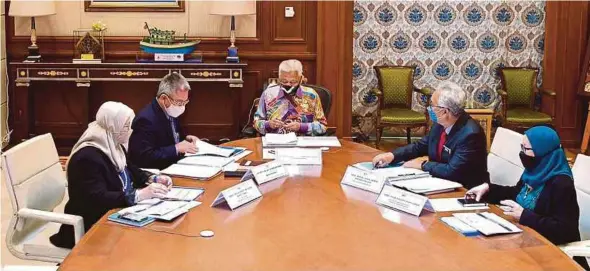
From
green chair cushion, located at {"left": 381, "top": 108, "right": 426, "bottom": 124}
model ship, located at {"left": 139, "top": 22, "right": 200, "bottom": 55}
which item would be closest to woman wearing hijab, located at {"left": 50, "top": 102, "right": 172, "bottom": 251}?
model ship, located at {"left": 139, "top": 22, "right": 200, "bottom": 55}

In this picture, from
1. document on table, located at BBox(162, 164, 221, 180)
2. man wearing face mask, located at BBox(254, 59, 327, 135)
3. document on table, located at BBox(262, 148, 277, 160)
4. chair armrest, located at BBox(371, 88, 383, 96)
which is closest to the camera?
document on table, located at BBox(162, 164, 221, 180)

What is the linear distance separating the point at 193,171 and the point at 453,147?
4.26 feet

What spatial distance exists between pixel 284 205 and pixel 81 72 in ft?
14.5

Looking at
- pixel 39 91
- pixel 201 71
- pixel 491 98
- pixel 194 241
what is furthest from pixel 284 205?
pixel 491 98

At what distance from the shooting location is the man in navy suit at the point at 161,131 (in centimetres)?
440

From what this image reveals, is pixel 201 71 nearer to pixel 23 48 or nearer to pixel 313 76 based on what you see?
pixel 313 76

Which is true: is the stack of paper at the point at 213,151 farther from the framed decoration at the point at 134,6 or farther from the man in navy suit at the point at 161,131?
the framed decoration at the point at 134,6

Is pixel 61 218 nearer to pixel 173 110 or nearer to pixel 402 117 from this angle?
pixel 173 110

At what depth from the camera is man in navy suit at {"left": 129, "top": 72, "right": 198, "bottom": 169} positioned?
4.40 meters

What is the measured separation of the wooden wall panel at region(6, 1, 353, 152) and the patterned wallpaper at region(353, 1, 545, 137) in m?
0.78

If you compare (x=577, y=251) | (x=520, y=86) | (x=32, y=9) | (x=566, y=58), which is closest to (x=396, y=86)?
(x=520, y=86)

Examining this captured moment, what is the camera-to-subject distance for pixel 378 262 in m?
2.54

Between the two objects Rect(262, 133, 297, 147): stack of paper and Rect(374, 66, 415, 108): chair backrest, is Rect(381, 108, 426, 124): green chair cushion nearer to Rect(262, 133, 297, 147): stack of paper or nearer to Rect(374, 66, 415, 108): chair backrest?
Rect(374, 66, 415, 108): chair backrest

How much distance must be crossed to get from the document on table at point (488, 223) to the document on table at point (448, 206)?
0.30 ft
